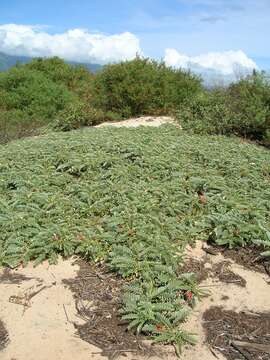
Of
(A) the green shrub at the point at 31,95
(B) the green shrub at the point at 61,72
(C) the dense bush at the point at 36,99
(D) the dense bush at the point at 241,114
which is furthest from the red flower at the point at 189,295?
(B) the green shrub at the point at 61,72

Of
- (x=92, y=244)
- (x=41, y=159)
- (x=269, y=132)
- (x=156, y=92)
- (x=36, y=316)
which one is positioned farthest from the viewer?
(x=156, y=92)

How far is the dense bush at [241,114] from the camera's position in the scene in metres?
11.0

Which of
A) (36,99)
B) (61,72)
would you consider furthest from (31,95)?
(61,72)

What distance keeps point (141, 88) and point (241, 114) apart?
4285 millimetres

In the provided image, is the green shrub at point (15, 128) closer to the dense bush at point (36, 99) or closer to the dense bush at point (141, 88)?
the dense bush at point (36, 99)

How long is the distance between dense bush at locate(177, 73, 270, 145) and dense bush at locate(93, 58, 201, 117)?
249cm

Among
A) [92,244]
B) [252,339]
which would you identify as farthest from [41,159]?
[252,339]

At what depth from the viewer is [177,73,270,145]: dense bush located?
432 inches

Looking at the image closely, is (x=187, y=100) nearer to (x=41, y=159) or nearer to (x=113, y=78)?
(x=113, y=78)

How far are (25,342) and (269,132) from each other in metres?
7.88

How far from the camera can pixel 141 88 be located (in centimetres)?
1479

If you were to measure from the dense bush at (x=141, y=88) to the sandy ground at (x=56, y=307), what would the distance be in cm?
1010

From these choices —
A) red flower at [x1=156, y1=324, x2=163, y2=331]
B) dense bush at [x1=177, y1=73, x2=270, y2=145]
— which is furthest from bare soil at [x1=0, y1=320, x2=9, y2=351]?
dense bush at [x1=177, y1=73, x2=270, y2=145]

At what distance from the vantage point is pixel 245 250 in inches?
207
